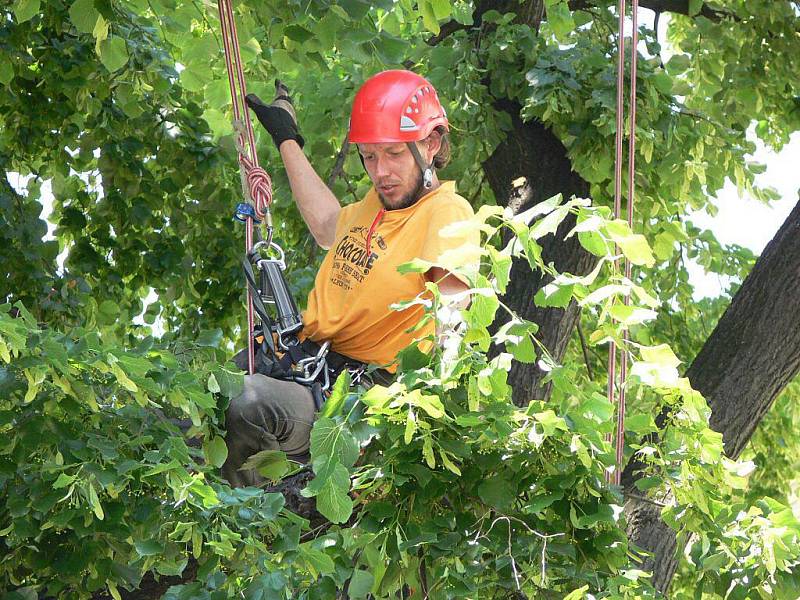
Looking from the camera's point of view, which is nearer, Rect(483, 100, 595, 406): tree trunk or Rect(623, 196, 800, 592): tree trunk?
Rect(623, 196, 800, 592): tree trunk

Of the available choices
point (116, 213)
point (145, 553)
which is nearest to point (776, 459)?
point (116, 213)

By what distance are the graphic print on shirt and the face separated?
11cm

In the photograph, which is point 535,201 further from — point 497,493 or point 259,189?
point 497,493

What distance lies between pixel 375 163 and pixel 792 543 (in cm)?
160

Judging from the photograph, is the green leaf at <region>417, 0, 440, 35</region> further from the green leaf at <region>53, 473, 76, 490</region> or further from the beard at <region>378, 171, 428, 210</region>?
the green leaf at <region>53, 473, 76, 490</region>

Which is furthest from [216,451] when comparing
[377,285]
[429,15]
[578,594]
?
[429,15]

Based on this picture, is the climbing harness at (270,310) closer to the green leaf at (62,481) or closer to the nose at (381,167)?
the nose at (381,167)

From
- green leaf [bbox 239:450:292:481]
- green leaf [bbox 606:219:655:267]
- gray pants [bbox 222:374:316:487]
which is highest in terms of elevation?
green leaf [bbox 606:219:655:267]

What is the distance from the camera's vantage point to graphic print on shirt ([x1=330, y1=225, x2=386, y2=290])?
3432 mm

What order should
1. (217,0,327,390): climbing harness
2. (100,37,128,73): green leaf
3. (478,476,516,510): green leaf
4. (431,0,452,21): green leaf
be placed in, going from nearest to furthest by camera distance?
(478,476,516,510): green leaf < (217,0,327,390): climbing harness < (431,0,452,21): green leaf < (100,37,128,73): green leaf

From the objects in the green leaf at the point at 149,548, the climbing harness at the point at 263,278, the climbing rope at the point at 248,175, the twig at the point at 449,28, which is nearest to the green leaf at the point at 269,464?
the green leaf at the point at 149,548

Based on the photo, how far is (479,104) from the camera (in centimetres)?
488

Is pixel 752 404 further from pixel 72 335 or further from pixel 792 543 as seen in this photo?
pixel 72 335

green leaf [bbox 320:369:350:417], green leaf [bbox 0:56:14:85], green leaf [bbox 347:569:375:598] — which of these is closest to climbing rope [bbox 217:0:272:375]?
green leaf [bbox 320:369:350:417]
